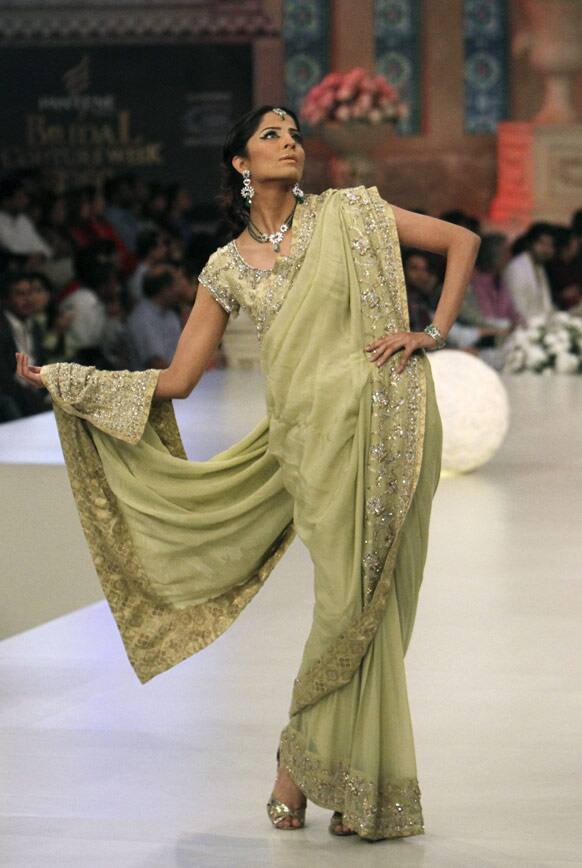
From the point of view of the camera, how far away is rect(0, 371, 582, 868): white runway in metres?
3.66

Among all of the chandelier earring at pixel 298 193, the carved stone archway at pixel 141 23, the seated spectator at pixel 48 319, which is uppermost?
the carved stone archway at pixel 141 23

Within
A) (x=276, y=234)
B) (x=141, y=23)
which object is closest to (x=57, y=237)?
(x=141, y=23)

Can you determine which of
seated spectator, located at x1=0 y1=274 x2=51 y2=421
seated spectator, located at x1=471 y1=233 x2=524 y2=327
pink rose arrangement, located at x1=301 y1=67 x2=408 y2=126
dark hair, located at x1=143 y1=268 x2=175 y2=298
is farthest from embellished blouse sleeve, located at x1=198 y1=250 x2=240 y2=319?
pink rose arrangement, located at x1=301 y1=67 x2=408 y2=126

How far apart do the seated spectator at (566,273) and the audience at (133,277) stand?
0.4 inches

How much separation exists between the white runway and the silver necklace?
3.88 ft

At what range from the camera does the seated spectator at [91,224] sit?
13.7 metres

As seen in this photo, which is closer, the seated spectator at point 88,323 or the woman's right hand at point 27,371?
the woman's right hand at point 27,371

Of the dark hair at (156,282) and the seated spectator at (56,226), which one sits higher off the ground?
the seated spectator at (56,226)

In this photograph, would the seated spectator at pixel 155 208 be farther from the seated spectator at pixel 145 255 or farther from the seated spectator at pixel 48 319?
the seated spectator at pixel 48 319

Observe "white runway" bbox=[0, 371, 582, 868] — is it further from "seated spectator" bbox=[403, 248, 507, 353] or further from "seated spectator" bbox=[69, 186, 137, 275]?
"seated spectator" bbox=[69, 186, 137, 275]

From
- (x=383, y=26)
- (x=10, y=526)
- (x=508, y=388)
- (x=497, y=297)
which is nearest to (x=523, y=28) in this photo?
(x=383, y=26)

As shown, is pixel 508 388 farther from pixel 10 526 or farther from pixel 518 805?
pixel 518 805

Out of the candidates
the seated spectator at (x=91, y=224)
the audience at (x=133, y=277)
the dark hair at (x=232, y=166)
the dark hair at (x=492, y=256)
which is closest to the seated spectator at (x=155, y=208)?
the audience at (x=133, y=277)

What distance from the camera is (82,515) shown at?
4.01 meters
